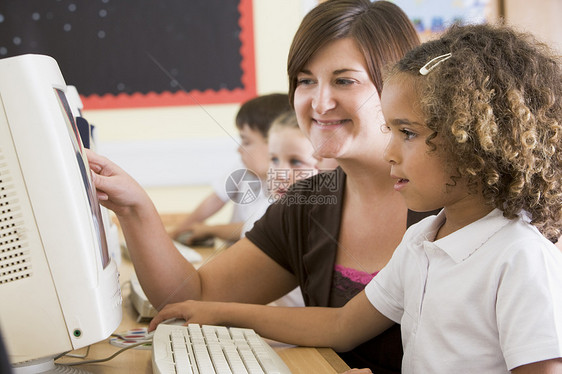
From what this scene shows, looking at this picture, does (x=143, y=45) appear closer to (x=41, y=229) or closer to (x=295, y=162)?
(x=295, y=162)

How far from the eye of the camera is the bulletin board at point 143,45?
232 centimetres

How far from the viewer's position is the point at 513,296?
0.57 metres

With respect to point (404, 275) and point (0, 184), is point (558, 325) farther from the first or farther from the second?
point (0, 184)

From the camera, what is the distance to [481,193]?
0.67m

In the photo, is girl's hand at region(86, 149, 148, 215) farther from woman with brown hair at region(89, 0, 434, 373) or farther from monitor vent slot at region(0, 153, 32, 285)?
monitor vent slot at region(0, 153, 32, 285)

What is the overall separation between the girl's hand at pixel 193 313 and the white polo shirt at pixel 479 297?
0.76ft

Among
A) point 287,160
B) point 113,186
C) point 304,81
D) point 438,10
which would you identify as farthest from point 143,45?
point 113,186

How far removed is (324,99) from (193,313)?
0.36 m

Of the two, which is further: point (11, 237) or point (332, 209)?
point (332, 209)

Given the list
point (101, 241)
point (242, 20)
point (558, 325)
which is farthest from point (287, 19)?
point (558, 325)

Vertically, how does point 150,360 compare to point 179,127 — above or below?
above

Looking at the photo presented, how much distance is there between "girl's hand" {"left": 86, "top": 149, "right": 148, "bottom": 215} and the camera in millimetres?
777

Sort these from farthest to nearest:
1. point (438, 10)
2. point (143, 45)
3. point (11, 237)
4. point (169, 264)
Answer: point (143, 45)
point (438, 10)
point (169, 264)
point (11, 237)

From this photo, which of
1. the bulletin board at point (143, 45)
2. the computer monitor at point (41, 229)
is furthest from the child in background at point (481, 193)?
the bulletin board at point (143, 45)
